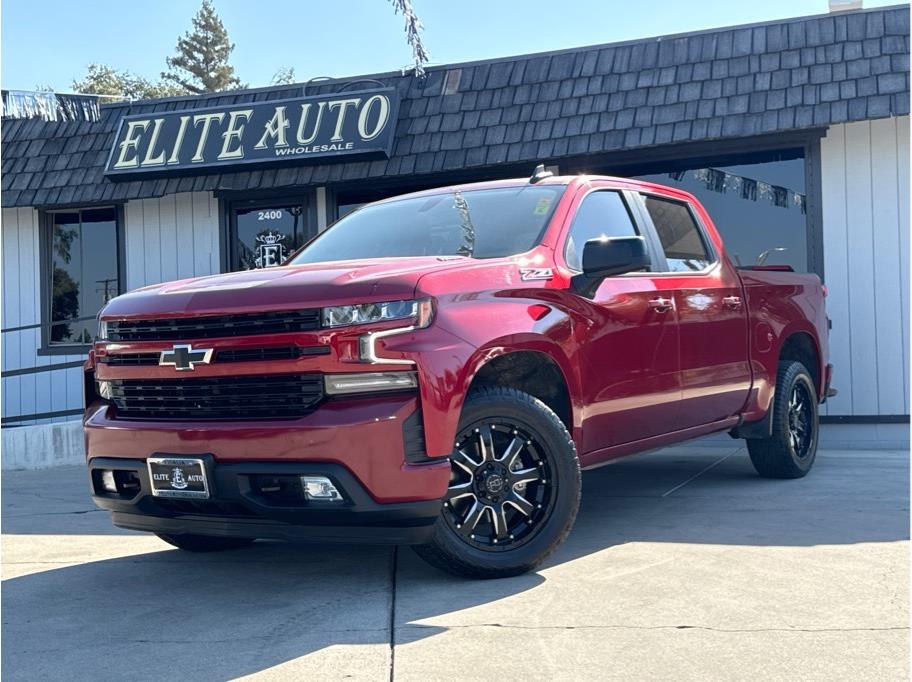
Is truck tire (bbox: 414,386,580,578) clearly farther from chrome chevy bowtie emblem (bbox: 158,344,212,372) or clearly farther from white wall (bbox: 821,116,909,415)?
white wall (bbox: 821,116,909,415)

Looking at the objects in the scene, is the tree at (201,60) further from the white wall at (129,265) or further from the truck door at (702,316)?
the truck door at (702,316)

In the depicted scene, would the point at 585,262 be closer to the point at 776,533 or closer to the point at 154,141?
the point at 776,533

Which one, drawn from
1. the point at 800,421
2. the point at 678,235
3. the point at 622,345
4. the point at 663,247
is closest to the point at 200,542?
the point at 622,345

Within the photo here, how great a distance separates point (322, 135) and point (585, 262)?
690 cm

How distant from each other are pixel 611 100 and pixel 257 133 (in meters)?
3.85

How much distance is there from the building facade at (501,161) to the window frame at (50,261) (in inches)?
1.0

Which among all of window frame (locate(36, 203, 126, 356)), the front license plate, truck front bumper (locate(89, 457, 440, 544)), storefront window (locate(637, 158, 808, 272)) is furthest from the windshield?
window frame (locate(36, 203, 126, 356))

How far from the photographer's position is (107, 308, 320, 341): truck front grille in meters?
4.37

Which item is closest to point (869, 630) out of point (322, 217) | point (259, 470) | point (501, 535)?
point (501, 535)

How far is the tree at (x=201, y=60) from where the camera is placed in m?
61.5

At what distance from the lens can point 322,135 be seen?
37.9ft

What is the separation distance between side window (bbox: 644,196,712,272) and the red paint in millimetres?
103

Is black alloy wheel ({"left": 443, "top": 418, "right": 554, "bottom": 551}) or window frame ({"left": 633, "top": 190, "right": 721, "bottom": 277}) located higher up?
window frame ({"left": 633, "top": 190, "right": 721, "bottom": 277})

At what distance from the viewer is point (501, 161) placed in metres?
10.8
